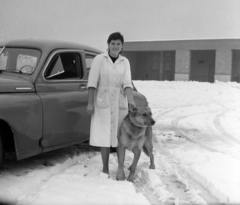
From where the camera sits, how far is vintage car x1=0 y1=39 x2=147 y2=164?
3.92 meters

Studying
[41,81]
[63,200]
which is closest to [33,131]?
[41,81]

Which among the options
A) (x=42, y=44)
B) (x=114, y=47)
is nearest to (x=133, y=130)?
(x=114, y=47)

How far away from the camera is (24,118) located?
3.94 metres

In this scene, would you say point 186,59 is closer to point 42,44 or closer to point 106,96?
point 42,44

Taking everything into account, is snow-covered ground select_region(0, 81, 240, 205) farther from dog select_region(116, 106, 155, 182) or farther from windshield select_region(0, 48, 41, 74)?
windshield select_region(0, 48, 41, 74)

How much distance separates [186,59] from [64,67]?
84.0 feet

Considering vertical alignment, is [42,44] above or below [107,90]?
above

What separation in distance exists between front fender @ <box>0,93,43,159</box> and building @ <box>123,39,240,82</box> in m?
25.5

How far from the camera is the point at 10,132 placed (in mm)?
4020

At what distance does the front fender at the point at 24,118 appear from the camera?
377 centimetres

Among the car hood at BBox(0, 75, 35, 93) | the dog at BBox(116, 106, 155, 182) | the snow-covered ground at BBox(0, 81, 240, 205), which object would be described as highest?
the car hood at BBox(0, 75, 35, 93)

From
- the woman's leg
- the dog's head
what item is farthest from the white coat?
the dog's head

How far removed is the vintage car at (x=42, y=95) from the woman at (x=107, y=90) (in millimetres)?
571

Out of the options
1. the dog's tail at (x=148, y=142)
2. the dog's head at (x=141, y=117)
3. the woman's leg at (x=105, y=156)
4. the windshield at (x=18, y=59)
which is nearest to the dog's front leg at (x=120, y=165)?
the woman's leg at (x=105, y=156)
